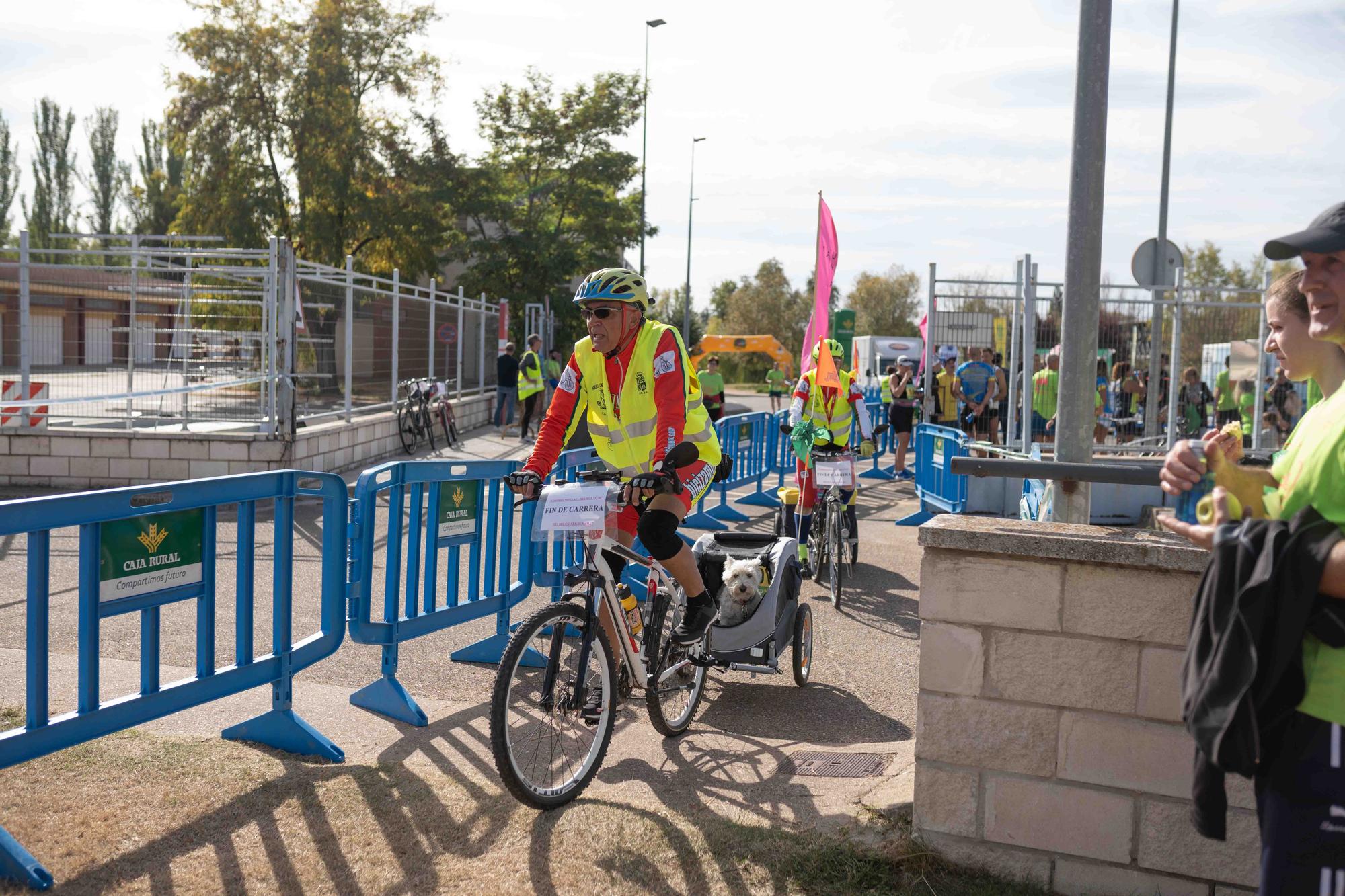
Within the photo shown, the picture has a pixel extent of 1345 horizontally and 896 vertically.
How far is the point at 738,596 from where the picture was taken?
5.83 meters

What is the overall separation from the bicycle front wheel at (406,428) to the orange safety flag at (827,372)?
10.1 metres

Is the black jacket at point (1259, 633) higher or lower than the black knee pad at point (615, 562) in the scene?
higher

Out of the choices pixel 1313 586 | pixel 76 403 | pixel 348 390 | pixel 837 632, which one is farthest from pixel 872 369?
pixel 1313 586

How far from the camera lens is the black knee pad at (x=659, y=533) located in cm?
468

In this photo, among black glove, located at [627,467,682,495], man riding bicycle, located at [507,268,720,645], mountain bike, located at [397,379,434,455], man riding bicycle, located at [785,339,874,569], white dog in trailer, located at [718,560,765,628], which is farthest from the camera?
mountain bike, located at [397,379,434,455]

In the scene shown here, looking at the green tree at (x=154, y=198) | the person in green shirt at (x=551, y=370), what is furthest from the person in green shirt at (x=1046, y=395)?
the green tree at (x=154, y=198)

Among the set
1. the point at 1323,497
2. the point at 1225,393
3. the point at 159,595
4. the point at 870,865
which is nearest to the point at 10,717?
the point at 159,595

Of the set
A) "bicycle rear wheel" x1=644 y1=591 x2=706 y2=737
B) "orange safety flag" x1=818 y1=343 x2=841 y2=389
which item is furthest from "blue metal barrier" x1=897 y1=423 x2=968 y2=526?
"bicycle rear wheel" x1=644 y1=591 x2=706 y2=737

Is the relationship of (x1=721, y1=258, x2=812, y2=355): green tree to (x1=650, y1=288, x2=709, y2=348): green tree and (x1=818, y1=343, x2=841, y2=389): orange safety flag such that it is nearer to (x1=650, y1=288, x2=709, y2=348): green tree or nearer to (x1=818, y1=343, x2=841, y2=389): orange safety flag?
(x1=650, y1=288, x2=709, y2=348): green tree

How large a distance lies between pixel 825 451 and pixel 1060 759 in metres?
5.86

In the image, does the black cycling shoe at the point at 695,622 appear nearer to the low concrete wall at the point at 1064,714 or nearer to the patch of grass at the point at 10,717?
the low concrete wall at the point at 1064,714

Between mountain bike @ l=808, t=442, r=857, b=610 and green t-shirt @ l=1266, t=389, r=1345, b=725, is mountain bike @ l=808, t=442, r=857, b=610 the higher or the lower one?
the lower one

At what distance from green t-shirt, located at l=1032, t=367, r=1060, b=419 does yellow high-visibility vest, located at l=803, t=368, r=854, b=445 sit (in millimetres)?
3630

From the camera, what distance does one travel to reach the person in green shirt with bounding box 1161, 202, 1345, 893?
2129mm
